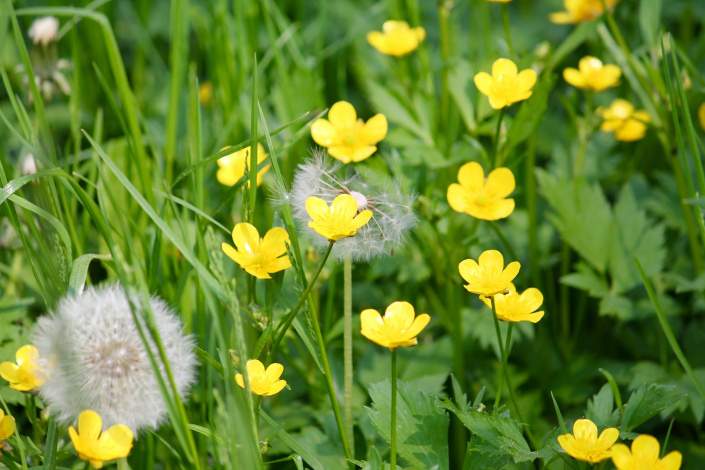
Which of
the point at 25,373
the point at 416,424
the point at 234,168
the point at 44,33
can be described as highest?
the point at 44,33

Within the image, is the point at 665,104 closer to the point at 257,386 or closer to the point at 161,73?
the point at 257,386

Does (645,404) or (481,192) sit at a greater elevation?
(481,192)

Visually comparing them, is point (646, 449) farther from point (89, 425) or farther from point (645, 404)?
point (89, 425)

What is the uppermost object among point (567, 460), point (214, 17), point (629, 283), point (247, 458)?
point (214, 17)

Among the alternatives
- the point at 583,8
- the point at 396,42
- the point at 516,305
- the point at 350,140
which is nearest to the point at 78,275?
the point at 350,140

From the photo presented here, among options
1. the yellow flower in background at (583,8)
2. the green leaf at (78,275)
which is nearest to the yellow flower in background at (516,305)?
the green leaf at (78,275)

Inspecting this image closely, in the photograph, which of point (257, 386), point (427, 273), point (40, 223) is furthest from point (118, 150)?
point (257, 386)
